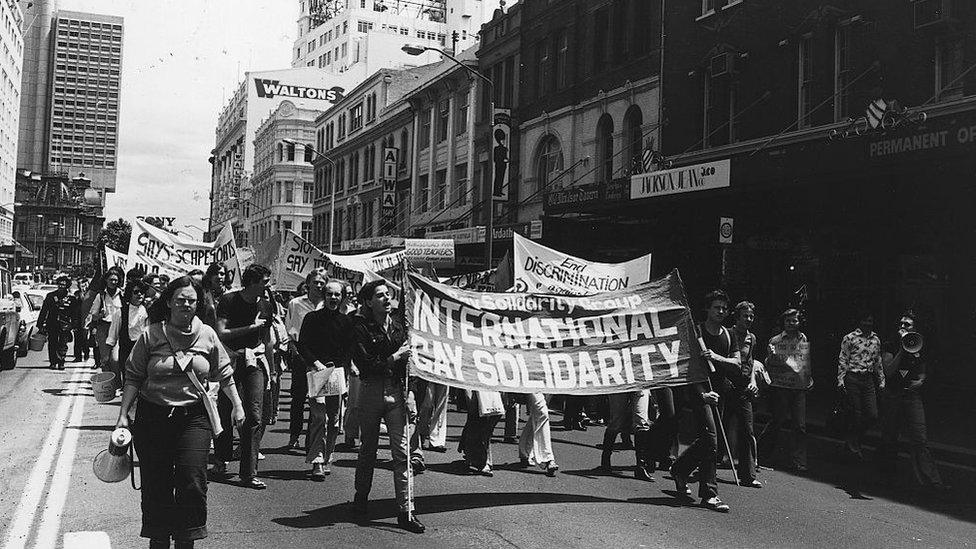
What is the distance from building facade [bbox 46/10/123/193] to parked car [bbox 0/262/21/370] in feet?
492

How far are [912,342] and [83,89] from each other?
16823 cm

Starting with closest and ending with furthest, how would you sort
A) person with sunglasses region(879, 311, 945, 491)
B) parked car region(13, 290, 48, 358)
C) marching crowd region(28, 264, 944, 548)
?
marching crowd region(28, 264, 944, 548) < person with sunglasses region(879, 311, 945, 491) < parked car region(13, 290, 48, 358)

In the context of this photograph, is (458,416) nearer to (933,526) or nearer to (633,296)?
(633,296)

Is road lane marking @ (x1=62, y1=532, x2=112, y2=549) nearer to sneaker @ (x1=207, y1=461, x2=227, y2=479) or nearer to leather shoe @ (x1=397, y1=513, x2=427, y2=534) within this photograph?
leather shoe @ (x1=397, y1=513, x2=427, y2=534)

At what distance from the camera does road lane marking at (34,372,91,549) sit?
595cm

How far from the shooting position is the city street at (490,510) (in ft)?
20.5

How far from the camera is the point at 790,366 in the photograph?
9.92 metres

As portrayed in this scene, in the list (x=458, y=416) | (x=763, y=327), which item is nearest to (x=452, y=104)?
(x=763, y=327)

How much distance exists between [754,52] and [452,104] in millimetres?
20135

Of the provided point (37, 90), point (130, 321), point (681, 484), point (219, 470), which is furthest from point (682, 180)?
point (37, 90)

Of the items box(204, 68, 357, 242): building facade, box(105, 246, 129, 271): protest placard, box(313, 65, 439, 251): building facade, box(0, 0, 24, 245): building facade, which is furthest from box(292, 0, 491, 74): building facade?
box(105, 246, 129, 271): protest placard

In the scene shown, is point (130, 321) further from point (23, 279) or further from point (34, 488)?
point (23, 279)

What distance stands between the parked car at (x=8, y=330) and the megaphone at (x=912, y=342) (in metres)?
14.9

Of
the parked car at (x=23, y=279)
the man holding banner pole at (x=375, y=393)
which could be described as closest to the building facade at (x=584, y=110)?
the man holding banner pole at (x=375, y=393)
